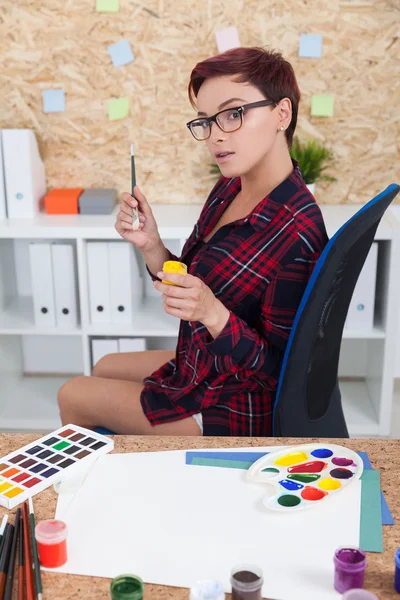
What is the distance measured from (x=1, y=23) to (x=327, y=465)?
235 cm

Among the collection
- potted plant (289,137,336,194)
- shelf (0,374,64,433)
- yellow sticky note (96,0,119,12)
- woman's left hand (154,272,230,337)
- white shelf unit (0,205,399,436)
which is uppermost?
yellow sticky note (96,0,119,12)

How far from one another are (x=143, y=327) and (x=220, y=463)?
1.62 meters

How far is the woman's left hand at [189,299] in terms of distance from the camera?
4.52 feet

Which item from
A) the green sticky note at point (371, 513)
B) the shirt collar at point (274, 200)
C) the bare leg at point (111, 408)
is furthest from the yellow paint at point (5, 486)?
the shirt collar at point (274, 200)

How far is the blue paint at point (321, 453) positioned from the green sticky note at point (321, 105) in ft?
6.40

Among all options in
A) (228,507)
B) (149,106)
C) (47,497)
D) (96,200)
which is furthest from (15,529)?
(149,106)

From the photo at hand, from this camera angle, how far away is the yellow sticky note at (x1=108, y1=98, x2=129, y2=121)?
295 centimetres

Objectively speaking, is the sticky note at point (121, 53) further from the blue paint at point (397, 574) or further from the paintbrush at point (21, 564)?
the blue paint at point (397, 574)

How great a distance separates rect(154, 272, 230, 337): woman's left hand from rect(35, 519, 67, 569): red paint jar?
0.50 metres

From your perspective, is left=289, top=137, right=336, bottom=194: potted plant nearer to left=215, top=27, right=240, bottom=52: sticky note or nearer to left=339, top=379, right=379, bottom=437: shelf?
left=215, top=27, right=240, bottom=52: sticky note

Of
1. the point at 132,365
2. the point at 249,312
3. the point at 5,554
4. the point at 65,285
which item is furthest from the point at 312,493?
the point at 65,285

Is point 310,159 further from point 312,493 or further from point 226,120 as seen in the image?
point 312,493

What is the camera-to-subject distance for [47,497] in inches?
44.6

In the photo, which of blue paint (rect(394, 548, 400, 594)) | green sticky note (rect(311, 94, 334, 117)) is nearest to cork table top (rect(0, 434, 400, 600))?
blue paint (rect(394, 548, 400, 594))
